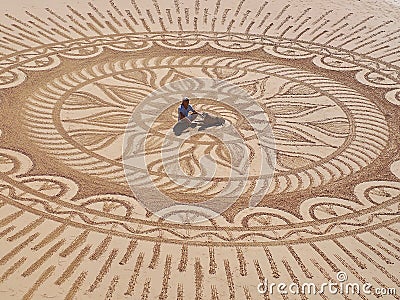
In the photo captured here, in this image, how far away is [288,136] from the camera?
31.0 ft

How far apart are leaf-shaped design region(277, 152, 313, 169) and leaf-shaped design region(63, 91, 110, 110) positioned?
2.77 metres

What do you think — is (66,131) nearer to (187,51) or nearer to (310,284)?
(187,51)

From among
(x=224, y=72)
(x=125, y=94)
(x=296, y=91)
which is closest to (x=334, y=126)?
(x=296, y=91)

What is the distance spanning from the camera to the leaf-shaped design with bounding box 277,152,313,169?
8.74 m

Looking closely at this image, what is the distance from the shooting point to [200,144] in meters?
9.12

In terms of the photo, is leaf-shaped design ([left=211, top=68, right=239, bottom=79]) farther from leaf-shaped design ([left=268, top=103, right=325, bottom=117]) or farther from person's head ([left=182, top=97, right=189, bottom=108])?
person's head ([left=182, top=97, right=189, bottom=108])

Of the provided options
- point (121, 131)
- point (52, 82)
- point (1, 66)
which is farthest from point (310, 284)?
point (1, 66)

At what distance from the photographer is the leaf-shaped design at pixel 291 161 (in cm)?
874

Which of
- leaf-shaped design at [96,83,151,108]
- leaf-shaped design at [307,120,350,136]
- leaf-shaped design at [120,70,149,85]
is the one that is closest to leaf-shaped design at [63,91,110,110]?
leaf-shaped design at [96,83,151,108]

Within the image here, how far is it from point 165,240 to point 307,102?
4171mm

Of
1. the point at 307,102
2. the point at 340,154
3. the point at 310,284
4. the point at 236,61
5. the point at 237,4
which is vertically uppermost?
the point at 237,4

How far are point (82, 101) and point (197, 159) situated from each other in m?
2.28

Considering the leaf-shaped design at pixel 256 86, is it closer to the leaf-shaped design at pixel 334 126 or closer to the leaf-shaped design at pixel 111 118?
the leaf-shaped design at pixel 334 126

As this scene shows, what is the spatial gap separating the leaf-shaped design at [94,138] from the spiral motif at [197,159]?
0.21 meters
